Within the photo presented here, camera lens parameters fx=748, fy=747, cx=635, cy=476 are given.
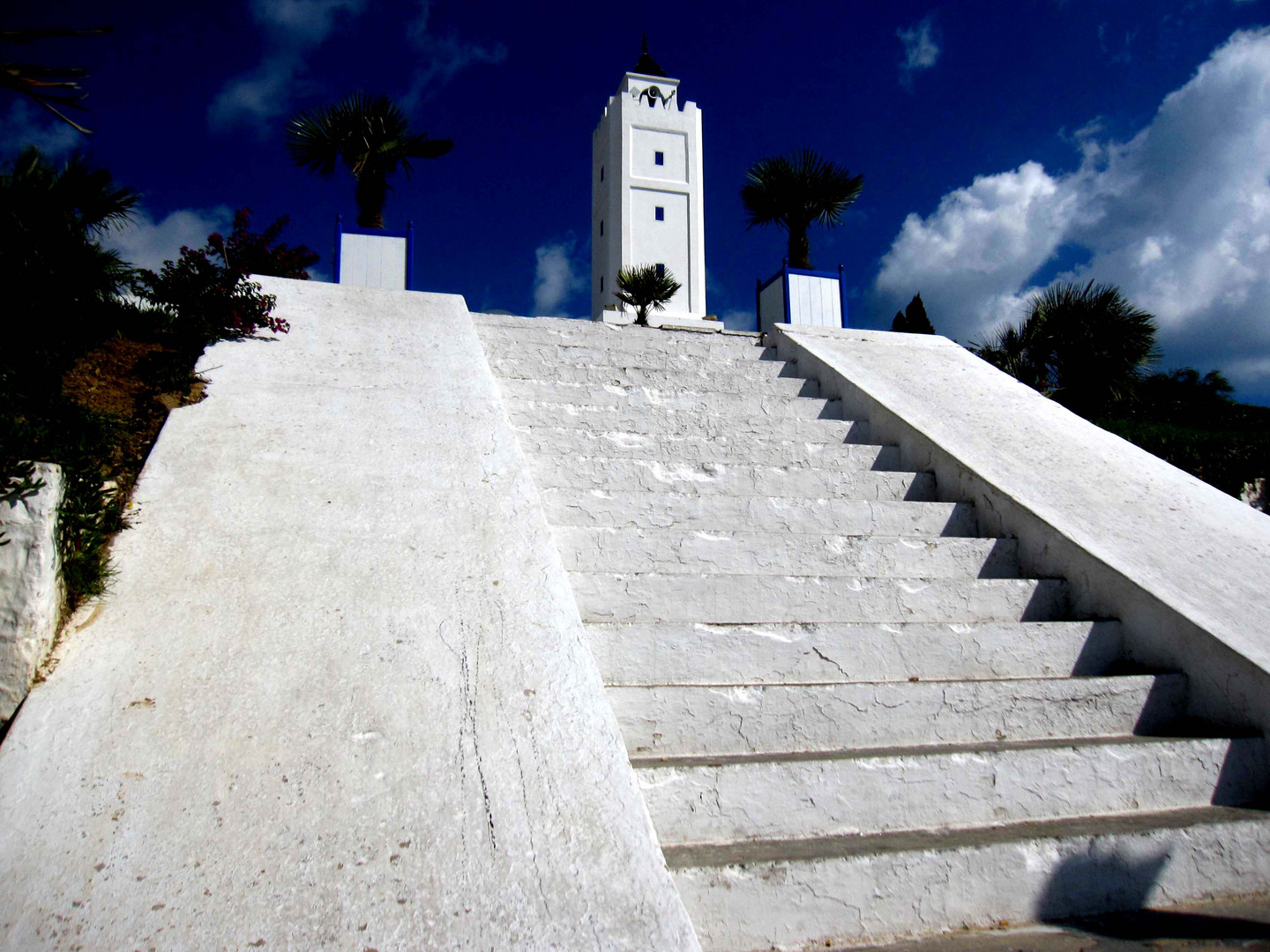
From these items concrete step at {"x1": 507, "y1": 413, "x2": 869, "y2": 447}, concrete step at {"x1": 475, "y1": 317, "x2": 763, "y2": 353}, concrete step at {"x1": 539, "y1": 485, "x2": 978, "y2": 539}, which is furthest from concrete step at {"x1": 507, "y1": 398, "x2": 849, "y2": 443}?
concrete step at {"x1": 475, "y1": 317, "x2": 763, "y2": 353}

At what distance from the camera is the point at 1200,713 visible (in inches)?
106

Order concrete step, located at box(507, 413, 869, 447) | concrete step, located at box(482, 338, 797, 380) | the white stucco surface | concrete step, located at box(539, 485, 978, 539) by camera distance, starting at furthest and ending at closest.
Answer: concrete step, located at box(482, 338, 797, 380)
concrete step, located at box(507, 413, 869, 447)
concrete step, located at box(539, 485, 978, 539)
the white stucco surface

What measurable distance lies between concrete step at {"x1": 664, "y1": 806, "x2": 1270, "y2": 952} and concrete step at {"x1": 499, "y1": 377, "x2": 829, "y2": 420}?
2855mm

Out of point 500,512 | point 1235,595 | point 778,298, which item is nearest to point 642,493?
point 500,512

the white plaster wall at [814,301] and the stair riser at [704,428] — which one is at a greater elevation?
the white plaster wall at [814,301]

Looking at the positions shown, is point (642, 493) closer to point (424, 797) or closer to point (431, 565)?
point (431, 565)

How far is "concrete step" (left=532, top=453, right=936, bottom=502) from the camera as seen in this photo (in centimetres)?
367

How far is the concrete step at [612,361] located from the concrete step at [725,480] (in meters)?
1.30

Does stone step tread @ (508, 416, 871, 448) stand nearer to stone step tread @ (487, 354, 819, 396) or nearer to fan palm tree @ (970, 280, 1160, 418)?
stone step tread @ (487, 354, 819, 396)

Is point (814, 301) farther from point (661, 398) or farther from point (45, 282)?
point (45, 282)

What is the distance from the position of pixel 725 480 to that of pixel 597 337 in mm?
2520

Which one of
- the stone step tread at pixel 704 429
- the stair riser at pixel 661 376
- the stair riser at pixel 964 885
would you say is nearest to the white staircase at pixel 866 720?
the stair riser at pixel 964 885

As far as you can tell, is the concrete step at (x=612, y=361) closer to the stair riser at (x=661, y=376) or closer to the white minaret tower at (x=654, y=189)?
the stair riser at (x=661, y=376)

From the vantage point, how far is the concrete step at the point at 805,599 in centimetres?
277
